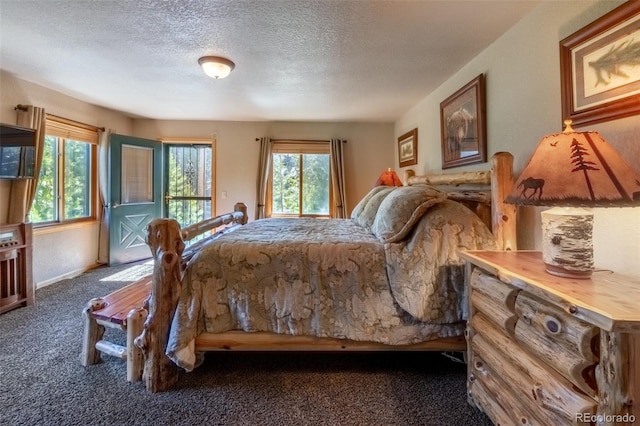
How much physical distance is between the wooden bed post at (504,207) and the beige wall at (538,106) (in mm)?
145

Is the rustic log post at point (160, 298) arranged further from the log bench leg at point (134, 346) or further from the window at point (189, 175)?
the window at point (189, 175)

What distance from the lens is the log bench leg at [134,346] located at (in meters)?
1.71

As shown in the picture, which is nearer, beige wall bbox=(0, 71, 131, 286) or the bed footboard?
the bed footboard

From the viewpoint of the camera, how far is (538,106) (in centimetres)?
178

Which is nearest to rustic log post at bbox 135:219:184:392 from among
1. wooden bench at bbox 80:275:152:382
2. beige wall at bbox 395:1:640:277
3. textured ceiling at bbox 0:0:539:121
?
wooden bench at bbox 80:275:152:382

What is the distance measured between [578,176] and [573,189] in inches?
2.1

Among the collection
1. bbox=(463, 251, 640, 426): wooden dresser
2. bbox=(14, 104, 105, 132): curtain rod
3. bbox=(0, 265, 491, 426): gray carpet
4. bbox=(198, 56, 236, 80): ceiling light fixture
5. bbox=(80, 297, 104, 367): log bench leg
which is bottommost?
bbox=(0, 265, 491, 426): gray carpet

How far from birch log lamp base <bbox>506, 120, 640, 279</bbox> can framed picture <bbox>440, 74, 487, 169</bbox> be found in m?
1.26

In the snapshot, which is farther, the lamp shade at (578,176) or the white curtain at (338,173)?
the white curtain at (338,173)

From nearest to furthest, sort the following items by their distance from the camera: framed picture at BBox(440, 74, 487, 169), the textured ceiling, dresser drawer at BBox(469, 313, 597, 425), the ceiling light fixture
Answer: dresser drawer at BBox(469, 313, 597, 425) < the textured ceiling < framed picture at BBox(440, 74, 487, 169) < the ceiling light fixture

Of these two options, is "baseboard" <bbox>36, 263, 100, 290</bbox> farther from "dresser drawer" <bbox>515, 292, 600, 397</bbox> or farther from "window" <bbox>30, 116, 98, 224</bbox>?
"dresser drawer" <bbox>515, 292, 600, 397</bbox>

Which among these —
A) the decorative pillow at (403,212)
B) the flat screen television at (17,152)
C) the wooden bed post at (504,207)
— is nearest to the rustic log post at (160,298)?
the decorative pillow at (403,212)

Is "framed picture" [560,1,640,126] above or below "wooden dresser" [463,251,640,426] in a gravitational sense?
above

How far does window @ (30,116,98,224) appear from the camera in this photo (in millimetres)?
3531
